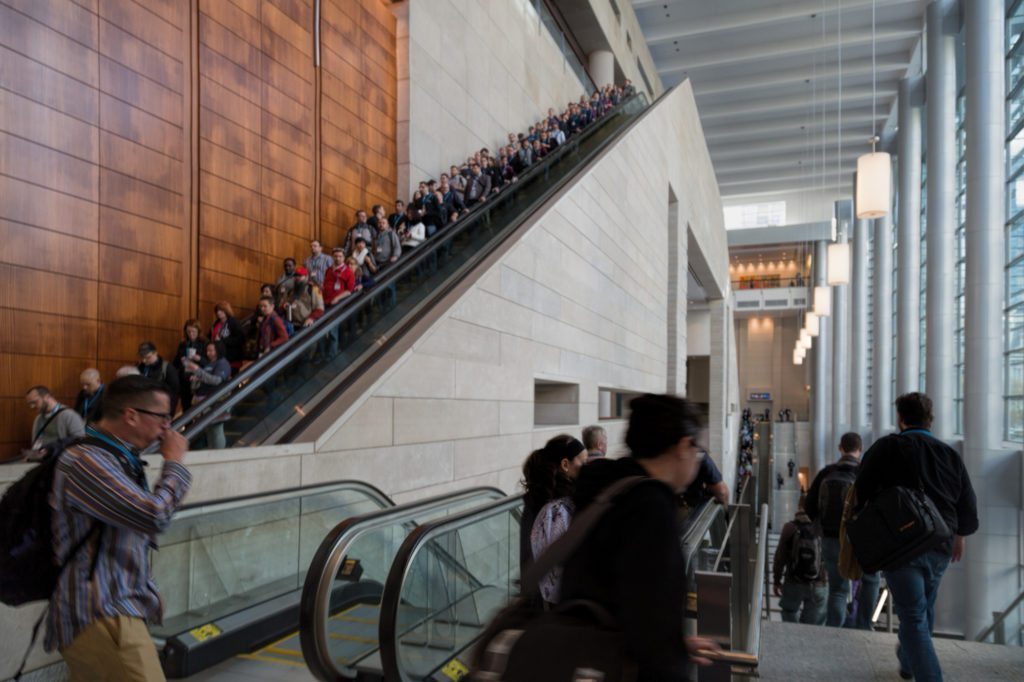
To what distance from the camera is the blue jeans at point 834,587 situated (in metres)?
6.77

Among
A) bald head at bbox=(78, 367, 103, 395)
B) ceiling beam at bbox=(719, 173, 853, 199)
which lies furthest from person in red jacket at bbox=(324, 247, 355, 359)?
ceiling beam at bbox=(719, 173, 853, 199)

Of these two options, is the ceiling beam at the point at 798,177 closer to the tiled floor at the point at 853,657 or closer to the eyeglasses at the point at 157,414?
the tiled floor at the point at 853,657

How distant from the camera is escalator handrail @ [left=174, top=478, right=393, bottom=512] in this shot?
13.0 ft

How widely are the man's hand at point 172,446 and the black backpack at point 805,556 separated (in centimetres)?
621

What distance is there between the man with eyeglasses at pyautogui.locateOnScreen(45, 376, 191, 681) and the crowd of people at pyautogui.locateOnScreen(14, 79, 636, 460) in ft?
6.16

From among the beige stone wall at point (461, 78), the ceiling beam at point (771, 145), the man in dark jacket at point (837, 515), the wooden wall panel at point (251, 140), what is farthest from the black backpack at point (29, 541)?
the ceiling beam at point (771, 145)

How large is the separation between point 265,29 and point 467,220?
5072 mm

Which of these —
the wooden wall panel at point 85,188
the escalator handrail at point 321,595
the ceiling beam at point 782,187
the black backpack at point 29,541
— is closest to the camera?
the black backpack at point 29,541

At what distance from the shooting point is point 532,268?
970cm

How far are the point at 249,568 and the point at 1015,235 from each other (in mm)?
17542

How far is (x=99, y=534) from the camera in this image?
2.13 metres

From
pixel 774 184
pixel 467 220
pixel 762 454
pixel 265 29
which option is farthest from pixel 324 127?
pixel 774 184

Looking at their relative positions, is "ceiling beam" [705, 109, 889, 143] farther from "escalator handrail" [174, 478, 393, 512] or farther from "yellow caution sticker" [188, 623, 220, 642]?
"yellow caution sticker" [188, 623, 220, 642]

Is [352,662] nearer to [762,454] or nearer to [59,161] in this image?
[59,161]
